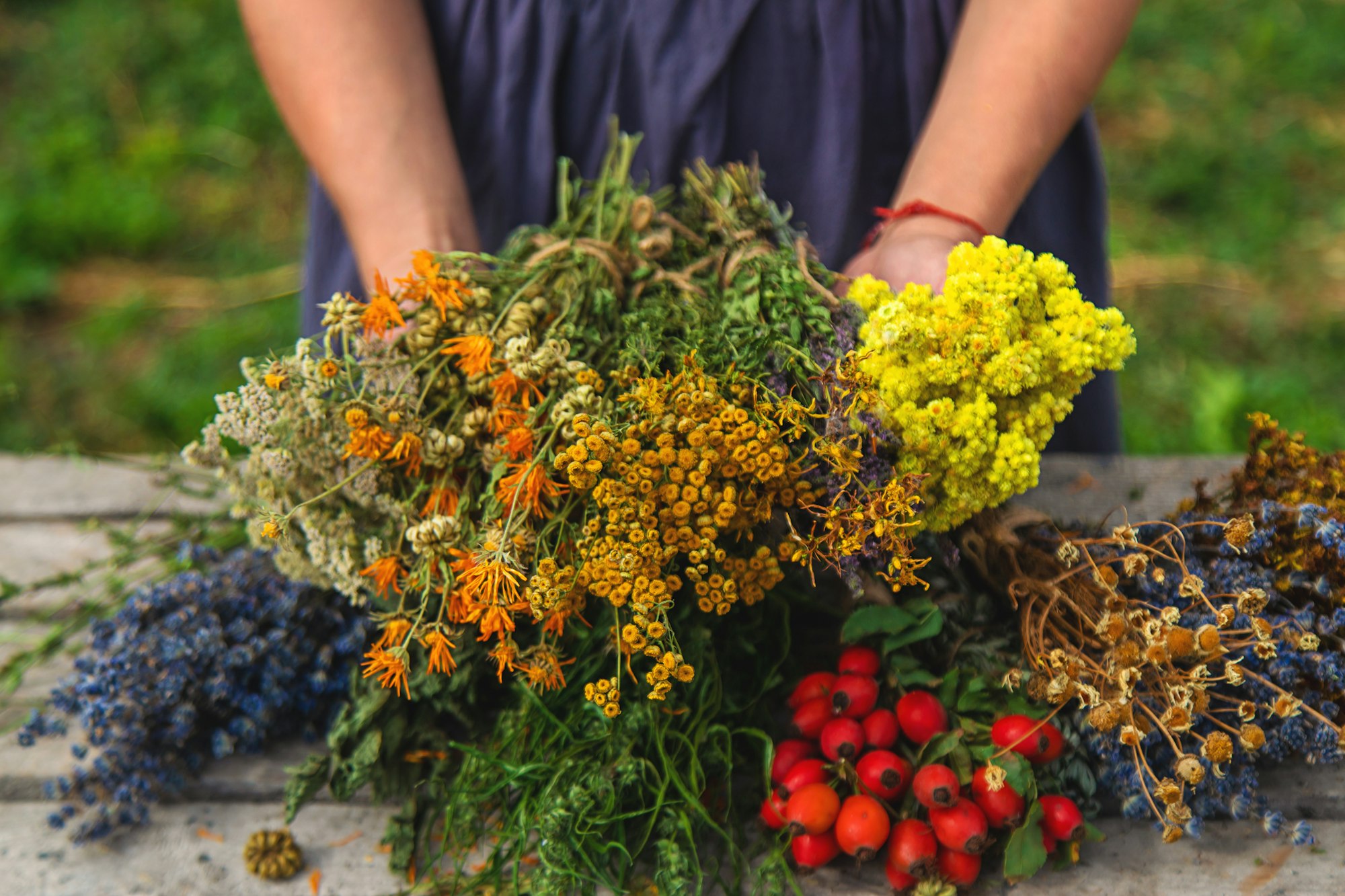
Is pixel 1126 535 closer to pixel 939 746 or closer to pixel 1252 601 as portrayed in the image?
pixel 1252 601

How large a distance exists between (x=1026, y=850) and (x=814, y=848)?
197 millimetres

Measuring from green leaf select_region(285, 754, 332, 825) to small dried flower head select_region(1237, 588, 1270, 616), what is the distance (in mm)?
949

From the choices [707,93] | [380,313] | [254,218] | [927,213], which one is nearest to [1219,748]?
[927,213]

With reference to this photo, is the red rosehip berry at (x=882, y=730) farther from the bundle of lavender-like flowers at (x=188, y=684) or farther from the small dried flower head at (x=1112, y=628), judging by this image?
the bundle of lavender-like flowers at (x=188, y=684)

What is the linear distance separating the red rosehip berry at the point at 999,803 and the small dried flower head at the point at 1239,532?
31 cm

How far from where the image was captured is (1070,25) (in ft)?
3.82

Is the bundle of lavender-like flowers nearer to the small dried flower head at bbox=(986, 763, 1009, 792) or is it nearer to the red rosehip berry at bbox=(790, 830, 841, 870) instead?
the red rosehip berry at bbox=(790, 830, 841, 870)

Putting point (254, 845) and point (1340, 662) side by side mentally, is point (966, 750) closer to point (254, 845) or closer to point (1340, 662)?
point (1340, 662)

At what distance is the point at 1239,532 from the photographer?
0.91 metres

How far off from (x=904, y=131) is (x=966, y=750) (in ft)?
2.86

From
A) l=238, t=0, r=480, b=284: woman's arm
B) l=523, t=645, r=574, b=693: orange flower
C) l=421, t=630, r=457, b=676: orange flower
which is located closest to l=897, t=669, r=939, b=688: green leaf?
l=523, t=645, r=574, b=693: orange flower

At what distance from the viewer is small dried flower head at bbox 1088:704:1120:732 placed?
87 cm

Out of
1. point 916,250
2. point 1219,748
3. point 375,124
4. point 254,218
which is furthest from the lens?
point 254,218

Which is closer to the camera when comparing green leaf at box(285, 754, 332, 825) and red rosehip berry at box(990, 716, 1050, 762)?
red rosehip berry at box(990, 716, 1050, 762)
